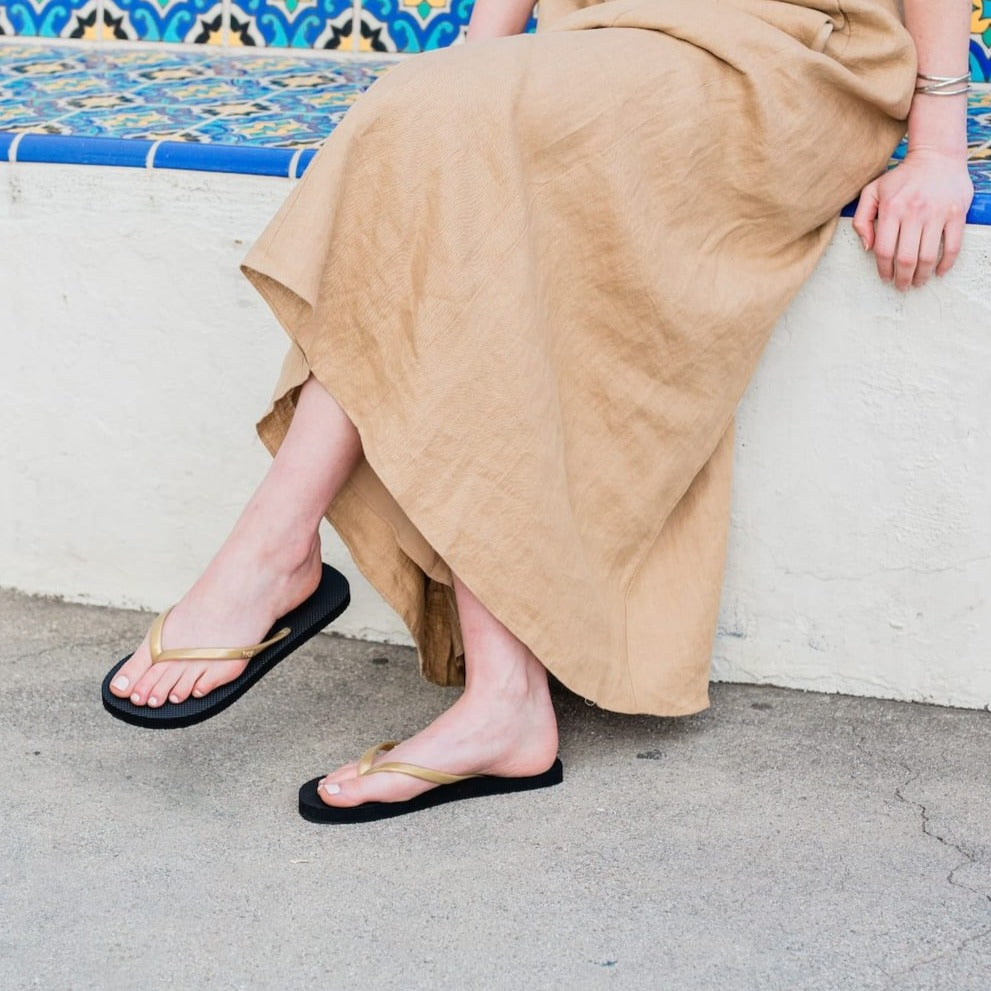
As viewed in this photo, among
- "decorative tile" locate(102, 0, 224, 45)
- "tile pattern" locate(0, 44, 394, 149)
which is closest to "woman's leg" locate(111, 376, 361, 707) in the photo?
"tile pattern" locate(0, 44, 394, 149)

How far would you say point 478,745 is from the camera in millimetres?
1520

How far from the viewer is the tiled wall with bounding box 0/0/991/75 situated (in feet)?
8.50

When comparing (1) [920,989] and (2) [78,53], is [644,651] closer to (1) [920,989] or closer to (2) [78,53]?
(1) [920,989]

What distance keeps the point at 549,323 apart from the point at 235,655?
17.6 inches

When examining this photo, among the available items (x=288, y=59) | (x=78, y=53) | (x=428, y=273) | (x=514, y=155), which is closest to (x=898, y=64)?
(x=514, y=155)

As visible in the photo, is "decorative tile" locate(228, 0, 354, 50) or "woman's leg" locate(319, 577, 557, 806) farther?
"decorative tile" locate(228, 0, 354, 50)

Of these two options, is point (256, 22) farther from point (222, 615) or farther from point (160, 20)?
point (222, 615)

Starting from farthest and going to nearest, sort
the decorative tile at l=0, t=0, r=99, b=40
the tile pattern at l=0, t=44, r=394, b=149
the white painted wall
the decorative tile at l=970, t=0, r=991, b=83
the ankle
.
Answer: the decorative tile at l=0, t=0, r=99, b=40 → the decorative tile at l=970, t=0, r=991, b=83 → the tile pattern at l=0, t=44, r=394, b=149 → the white painted wall → the ankle

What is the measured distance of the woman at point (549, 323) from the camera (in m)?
1.40

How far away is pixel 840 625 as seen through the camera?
1.79 m

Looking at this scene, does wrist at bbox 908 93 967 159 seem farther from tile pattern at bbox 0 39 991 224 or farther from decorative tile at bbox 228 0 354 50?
decorative tile at bbox 228 0 354 50

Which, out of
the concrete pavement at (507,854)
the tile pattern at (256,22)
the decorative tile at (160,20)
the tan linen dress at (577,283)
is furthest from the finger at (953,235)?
the decorative tile at (160,20)

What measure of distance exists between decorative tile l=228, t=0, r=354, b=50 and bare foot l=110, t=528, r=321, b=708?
1402mm

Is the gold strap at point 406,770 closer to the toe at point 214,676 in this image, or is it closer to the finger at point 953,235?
the toe at point 214,676
